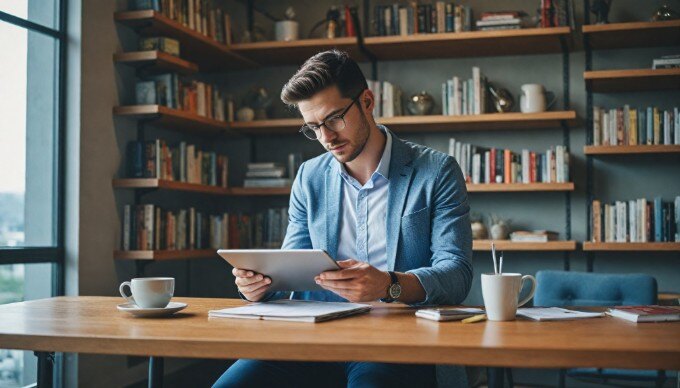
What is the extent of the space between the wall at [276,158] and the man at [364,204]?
1646mm

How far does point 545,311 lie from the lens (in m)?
1.57

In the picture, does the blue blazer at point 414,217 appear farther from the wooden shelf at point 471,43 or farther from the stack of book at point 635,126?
the stack of book at point 635,126

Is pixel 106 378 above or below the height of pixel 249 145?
below

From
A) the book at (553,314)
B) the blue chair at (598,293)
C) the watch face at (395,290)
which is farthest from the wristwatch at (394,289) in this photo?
the blue chair at (598,293)

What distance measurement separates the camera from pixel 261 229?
450 centimetres

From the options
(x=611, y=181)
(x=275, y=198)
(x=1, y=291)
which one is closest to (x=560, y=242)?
(x=611, y=181)

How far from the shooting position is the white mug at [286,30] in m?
4.42

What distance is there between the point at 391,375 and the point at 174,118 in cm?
263

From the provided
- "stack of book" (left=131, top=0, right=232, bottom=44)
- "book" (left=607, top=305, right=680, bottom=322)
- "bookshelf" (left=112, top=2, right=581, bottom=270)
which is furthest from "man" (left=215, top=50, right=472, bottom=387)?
"stack of book" (left=131, top=0, right=232, bottom=44)

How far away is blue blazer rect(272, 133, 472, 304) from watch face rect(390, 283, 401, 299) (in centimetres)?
10

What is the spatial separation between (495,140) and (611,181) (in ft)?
2.29

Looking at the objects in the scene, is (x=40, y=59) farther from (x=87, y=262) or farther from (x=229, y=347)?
(x=229, y=347)

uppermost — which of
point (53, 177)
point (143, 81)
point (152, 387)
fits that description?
point (143, 81)

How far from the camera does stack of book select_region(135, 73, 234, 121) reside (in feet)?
12.0
